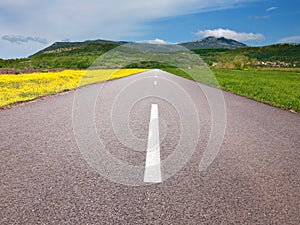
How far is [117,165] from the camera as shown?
3.59m

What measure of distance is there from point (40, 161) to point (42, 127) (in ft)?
6.96

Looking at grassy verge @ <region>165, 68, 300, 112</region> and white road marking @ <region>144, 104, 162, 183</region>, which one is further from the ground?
white road marking @ <region>144, 104, 162, 183</region>

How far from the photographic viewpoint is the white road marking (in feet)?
10.6

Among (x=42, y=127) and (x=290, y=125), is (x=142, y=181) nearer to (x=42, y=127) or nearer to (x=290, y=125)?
(x=42, y=127)

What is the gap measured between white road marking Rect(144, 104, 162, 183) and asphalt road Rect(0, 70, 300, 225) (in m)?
0.03

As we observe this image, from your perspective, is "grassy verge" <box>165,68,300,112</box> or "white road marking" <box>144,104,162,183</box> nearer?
"white road marking" <box>144,104,162,183</box>

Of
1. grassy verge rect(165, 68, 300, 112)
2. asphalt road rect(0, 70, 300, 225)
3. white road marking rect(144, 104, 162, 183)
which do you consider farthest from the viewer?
grassy verge rect(165, 68, 300, 112)

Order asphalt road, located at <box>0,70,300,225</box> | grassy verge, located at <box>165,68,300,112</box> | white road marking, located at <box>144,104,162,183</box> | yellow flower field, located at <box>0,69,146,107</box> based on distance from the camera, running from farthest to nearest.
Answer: yellow flower field, located at <box>0,69,146,107</box>, grassy verge, located at <box>165,68,300,112</box>, white road marking, located at <box>144,104,162,183</box>, asphalt road, located at <box>0,70,300,225</box>

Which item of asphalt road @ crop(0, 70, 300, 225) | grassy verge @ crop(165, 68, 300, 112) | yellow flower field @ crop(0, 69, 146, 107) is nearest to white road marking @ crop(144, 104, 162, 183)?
asphalt road @ crop(0, 70, 300, 225)

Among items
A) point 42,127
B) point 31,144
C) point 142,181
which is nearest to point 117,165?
point 142,181

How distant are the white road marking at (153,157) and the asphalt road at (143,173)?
3 cm

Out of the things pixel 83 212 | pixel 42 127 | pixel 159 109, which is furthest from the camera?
pixel 159 109

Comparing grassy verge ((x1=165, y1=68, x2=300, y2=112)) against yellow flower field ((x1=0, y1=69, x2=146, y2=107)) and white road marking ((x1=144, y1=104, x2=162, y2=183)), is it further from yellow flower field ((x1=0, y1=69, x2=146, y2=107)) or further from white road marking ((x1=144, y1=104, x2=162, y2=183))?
yellow flower field ((x1=0, y1=69, x2=146, y2=107))

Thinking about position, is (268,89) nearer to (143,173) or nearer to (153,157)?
(153,157)
